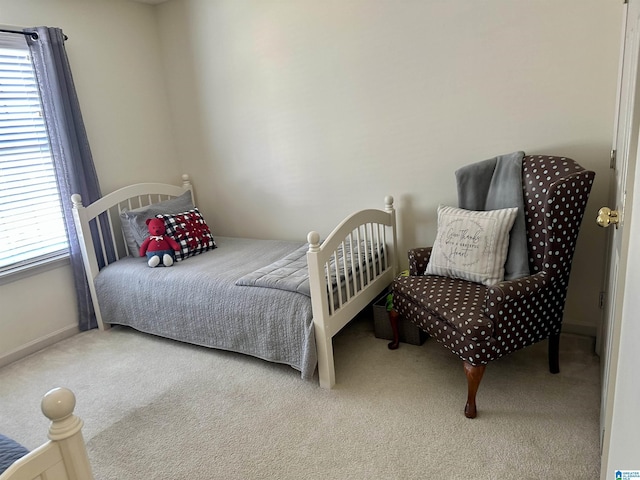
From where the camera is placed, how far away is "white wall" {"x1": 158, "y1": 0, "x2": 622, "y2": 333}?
2.37m

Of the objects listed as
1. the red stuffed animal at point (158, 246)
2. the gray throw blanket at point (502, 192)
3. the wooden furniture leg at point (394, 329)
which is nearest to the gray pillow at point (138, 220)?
the red stuffed animal at point (158, 246)

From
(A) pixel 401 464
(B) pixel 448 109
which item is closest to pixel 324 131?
(B) pixel 448 109

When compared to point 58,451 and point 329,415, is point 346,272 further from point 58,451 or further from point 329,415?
point 58,451

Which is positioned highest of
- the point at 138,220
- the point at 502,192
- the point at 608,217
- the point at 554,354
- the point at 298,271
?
the point at 608,217

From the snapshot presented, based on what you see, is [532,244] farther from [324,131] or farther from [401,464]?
[324,131]

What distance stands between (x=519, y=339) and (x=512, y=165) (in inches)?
36.2

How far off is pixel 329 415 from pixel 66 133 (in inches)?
97.5

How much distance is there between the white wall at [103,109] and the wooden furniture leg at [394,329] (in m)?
2.24

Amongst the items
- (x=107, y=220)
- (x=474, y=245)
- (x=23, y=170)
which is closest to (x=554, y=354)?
(x=474, y=245)

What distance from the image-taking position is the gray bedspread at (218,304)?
93.0 inches

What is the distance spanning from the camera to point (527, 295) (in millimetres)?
1965

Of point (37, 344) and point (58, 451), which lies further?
point (37, 344)

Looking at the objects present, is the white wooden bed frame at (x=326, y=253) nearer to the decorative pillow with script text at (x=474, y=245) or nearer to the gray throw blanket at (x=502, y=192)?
the decorative pillow with script text at (x=474, y=245)

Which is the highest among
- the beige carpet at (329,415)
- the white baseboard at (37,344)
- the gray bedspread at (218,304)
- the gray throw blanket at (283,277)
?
the gray throw blanket at (283,277)
